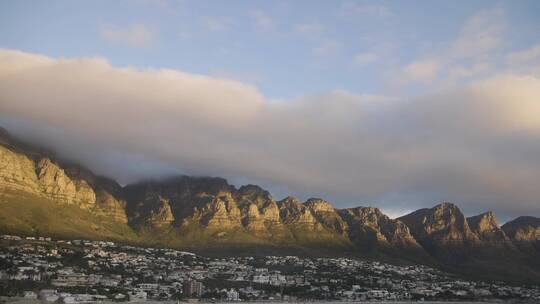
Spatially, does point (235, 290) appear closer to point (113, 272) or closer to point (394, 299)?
point (113, 272)

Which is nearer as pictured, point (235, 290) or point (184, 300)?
point (184, 300)

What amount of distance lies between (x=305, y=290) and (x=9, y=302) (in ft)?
328

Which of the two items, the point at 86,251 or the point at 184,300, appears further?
the point at 86,251

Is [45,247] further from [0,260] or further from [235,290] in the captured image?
[235,290]

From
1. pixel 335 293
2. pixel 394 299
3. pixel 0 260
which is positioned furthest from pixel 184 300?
pixel 394 299

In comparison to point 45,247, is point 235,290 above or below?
below

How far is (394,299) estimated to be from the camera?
196875 millimetres

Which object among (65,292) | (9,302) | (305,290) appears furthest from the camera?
(305,290)

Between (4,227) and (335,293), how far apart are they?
111355 millimetres

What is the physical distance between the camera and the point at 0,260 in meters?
154

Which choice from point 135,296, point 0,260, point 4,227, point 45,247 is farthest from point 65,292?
point 4,227

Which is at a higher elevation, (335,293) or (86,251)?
(86,251)

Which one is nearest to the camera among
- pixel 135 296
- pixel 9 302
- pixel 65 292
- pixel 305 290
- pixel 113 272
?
pixel 9 302

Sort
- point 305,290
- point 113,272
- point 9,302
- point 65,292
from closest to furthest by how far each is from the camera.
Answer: point 9,302
point 65,292
point 113,272
point 305,290
